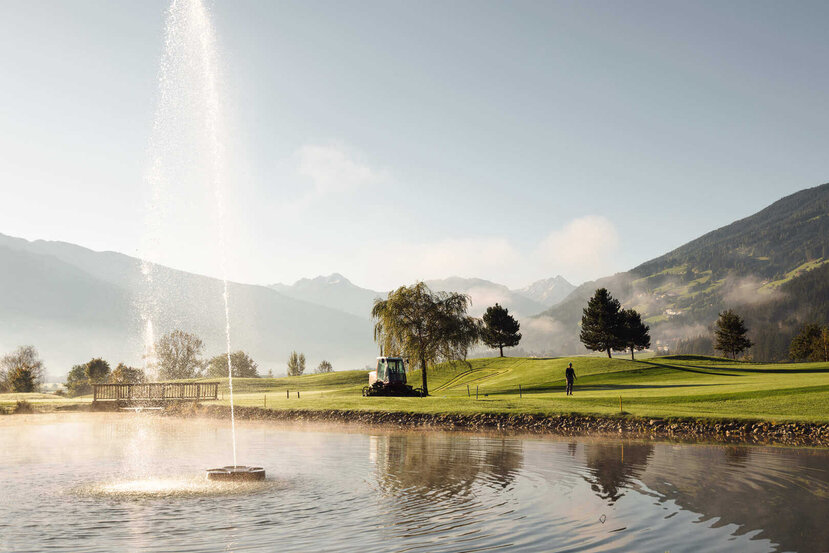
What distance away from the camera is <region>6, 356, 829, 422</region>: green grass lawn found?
38.9 m

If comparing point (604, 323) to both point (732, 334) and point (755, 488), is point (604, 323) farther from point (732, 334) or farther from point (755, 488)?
point (755, 488)

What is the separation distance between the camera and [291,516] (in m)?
14.0

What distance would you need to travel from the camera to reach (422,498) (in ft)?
52.1

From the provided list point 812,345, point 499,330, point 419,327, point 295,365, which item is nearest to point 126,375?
point 295,365

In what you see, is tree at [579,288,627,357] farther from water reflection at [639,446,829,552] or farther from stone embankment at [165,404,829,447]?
water reflection at [639,446,829,552]

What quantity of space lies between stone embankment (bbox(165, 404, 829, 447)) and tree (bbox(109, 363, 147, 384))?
78.9 meters

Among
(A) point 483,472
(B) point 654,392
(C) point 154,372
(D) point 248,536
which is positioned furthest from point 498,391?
(C) point 154,372

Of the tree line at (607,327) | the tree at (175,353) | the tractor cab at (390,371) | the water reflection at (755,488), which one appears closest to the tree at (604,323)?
the tree line at (607,327)

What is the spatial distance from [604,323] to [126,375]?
93113 millimetres

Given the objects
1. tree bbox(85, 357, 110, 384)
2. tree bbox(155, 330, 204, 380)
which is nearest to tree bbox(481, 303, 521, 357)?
tree bbox(155, 330, 204, 380)

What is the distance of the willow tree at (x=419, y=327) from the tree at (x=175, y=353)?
102 metres

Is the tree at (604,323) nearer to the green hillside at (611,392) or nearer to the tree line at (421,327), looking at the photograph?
the green hillside at (611,392)

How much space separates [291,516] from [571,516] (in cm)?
596

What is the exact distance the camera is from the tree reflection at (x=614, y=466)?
17486 mm
